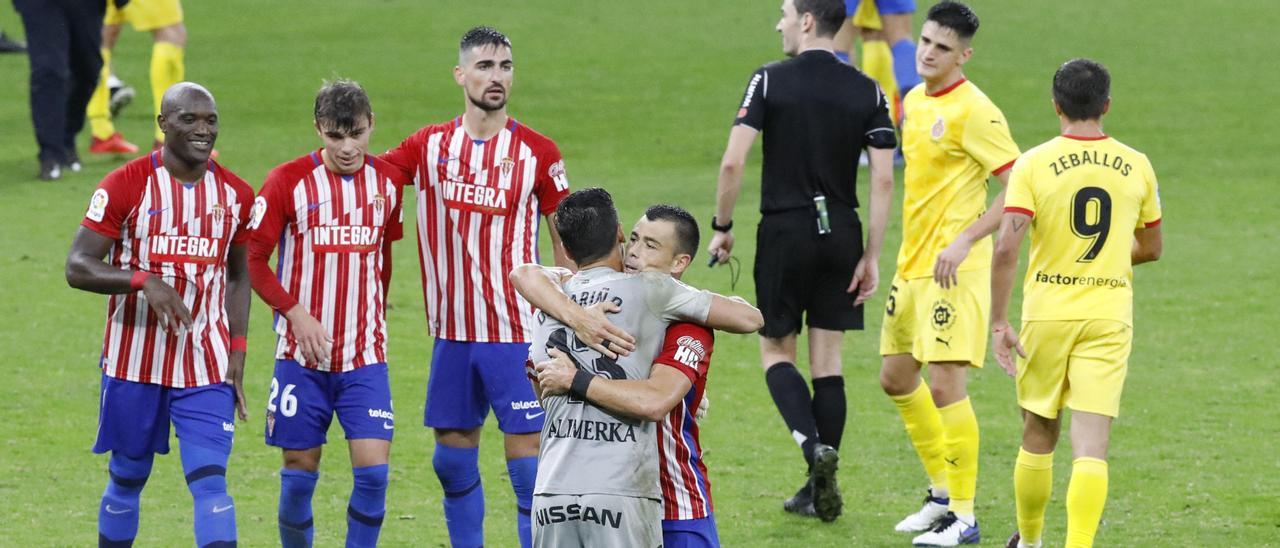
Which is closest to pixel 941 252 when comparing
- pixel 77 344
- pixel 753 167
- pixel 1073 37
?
pixel 77 344

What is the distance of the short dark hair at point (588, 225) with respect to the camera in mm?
5270

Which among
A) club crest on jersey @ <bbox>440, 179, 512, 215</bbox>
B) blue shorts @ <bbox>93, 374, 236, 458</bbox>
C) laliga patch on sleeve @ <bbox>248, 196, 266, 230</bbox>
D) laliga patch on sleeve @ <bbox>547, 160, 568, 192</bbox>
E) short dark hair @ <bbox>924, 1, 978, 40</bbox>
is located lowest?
blue shorts @ <bbox>93, 374, 236, 458</bbox>

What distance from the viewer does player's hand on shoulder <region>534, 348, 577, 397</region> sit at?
5102mm

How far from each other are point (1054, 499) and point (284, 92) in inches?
509

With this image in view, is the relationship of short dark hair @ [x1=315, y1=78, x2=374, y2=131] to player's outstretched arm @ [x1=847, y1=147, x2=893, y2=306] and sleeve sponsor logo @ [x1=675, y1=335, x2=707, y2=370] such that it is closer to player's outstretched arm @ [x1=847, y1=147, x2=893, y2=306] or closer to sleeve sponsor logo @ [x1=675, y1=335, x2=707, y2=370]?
sleeve sponsor logo @ [x1=675, y1=335, x2=707, y2=370]

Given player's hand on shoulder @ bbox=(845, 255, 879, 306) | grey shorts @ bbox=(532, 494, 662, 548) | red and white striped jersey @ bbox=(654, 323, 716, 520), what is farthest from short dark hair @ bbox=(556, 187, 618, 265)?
player's hand on shoulder @ bbox=(845, 255, 879, 306)

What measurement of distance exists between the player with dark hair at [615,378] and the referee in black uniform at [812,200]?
94.6 inches

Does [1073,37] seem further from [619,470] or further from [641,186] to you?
[619,470]

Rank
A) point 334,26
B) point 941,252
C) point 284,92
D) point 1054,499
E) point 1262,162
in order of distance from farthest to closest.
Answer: point 334,26 → point 284,92 → point 1262,162 → point 1054,499 → point 941,252

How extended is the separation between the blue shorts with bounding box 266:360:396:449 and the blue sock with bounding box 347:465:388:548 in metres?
0.14

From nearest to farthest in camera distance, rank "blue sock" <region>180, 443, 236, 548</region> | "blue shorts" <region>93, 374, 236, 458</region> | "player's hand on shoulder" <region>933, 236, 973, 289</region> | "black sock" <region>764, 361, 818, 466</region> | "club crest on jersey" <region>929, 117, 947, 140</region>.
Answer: "blue sock" <region>180, 443, 236, 548</region>, "blue shorts" <region>93, 374, 236, 458</region>, "player's hand on shoulder" <region>933, 236, 973, 289</region>, "club crest on jersey" <region>929, 117, 947, 140</region>, "black sock" <region>764, 361, 818, 466</region>

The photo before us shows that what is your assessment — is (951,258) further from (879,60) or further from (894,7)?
(879,60)

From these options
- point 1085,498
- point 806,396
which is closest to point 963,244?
point 806,396

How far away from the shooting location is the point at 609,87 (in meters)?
19.6
